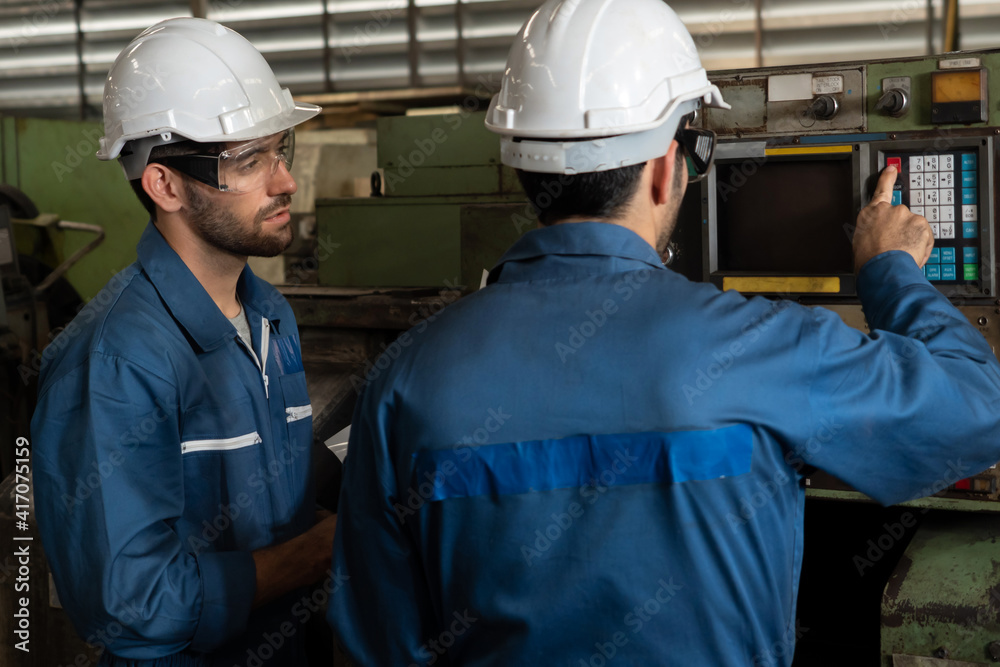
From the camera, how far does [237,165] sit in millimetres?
1335

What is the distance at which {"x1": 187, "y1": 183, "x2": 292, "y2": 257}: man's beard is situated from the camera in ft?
4.30

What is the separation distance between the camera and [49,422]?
1119 mm

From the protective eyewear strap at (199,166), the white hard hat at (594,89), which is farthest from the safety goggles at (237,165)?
the white hard hat at (594,89)

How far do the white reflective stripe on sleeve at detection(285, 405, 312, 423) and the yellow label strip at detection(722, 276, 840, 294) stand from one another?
833 millimetres

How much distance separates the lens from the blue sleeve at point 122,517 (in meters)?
1.08

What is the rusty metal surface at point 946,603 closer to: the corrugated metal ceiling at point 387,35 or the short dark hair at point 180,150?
the short dark hair at point 180,150

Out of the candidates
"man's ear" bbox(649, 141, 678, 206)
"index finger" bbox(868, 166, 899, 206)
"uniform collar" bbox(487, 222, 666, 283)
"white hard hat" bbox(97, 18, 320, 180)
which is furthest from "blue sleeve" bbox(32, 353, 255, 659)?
"index finger" bbox(868, 166, 899, 206)

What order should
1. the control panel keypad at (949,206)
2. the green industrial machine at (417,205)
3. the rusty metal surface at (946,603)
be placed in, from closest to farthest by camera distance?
the rusty metal surface at (946,603) → the control panel keypad at (949,206) → the green industrial machine at (417,205)

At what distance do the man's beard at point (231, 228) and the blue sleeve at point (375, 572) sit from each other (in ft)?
1.68

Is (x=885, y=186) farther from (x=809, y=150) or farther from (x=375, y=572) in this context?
(x=375, y=572)

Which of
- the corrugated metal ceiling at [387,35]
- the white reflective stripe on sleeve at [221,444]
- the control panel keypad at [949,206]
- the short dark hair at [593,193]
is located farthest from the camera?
the corrugated metal ceiling at [387,35]

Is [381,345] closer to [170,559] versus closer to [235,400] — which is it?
[235,400]

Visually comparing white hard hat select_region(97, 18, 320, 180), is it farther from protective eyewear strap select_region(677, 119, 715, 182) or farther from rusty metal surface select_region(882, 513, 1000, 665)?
rusty metal surface select_region(882, 513, 1000, 665)

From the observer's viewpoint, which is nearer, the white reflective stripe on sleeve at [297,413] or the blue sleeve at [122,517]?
the blue sleeve at [122,517]
